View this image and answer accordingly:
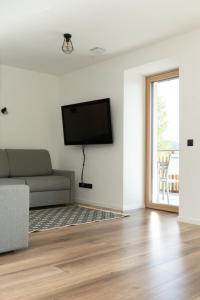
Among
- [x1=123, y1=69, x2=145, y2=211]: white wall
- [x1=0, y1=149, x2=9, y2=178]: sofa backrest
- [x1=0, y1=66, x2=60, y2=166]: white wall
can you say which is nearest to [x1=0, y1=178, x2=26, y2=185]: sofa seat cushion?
[x1=0, y1=149, x2=9, y2=178]: sofa backrest

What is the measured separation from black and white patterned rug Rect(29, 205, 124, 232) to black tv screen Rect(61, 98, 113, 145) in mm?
1128

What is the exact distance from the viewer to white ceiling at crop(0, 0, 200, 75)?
322cm

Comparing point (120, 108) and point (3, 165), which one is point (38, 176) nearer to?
point (3, 165)

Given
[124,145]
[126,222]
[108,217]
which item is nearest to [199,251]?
[126,222]

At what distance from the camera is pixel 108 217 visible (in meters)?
4.19

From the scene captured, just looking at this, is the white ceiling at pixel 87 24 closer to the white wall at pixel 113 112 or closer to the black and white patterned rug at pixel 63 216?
the white wall at pixel 113 112

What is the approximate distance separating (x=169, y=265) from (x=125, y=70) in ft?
10.5

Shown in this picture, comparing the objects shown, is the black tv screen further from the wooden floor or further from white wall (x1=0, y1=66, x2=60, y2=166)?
the wooden floor

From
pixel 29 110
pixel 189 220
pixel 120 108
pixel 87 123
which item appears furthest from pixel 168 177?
pixel 29 110

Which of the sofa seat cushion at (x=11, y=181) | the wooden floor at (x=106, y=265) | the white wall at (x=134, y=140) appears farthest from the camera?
the white wall at (x=134, y=140)

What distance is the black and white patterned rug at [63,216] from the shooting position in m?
3.71

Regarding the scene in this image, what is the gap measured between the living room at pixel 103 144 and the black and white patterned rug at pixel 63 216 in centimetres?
14

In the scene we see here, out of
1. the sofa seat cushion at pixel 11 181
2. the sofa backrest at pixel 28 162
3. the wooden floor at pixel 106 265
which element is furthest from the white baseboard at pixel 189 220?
the sofa backrest at pixel 28 162

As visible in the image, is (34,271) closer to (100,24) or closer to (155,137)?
(100,24)
